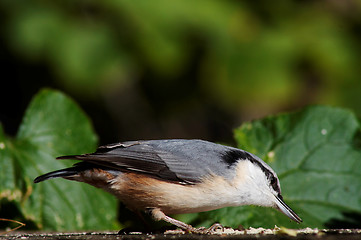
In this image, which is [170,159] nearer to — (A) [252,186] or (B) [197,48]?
(A) [252,186]

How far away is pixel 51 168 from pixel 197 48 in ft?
5.97

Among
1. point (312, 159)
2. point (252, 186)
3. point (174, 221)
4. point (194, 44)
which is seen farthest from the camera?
point (194, 44)

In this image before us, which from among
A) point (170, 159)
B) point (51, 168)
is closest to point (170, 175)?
point (170, 159)

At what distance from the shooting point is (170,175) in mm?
2447

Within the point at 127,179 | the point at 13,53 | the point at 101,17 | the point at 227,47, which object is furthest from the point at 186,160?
the point at 13,53

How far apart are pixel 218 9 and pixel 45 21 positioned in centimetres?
143

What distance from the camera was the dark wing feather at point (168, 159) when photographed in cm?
243

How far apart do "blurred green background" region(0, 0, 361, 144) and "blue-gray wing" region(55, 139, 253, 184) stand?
1.66m

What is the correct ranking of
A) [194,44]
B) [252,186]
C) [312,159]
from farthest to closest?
[194,44] → [312,159] → [252,186]

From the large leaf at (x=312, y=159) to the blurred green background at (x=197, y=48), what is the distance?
0.98m

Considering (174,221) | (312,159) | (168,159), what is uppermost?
(312,159)

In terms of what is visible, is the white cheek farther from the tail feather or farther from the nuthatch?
the tail feather

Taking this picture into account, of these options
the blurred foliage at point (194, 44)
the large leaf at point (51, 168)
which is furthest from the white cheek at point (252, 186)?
the blurred foliage at point (194, 44)

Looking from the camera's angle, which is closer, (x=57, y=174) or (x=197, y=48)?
(x=57, y=174)
